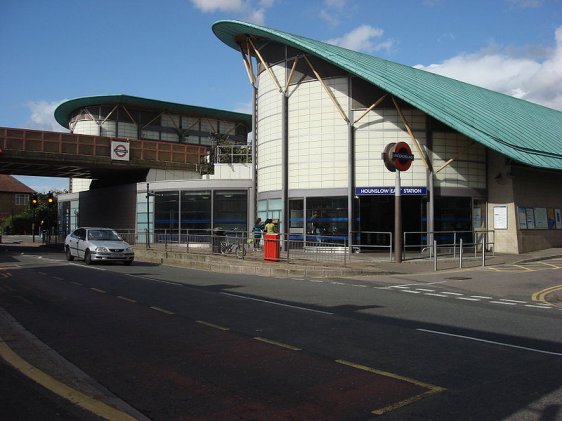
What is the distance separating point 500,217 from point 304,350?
2173cm

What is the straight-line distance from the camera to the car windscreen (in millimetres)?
23425

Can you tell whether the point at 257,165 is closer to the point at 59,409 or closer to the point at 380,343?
the point at 380,343

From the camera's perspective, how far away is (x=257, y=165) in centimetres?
3077

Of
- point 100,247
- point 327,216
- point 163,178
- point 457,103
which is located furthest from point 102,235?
point 457,103

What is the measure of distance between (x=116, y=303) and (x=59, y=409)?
6.68 m

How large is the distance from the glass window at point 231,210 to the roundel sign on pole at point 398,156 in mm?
12405

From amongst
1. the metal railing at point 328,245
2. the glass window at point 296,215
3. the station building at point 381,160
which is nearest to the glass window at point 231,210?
the station building at point 381,160

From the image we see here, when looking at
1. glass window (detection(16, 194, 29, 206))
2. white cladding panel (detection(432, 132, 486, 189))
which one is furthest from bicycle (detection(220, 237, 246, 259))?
glass window (detection(16, 194, 29, 206))

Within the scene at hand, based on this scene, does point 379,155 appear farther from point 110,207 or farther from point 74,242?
point 110,207

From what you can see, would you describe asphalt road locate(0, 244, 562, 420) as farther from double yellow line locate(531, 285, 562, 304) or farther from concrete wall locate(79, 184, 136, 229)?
concrete wall locate(79, 184, 136, 229)

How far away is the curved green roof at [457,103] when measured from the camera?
76.3ft

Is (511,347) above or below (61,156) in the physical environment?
below

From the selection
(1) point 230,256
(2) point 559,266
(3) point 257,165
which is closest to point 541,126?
(2) point 559,266

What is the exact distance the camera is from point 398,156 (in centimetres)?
2084
